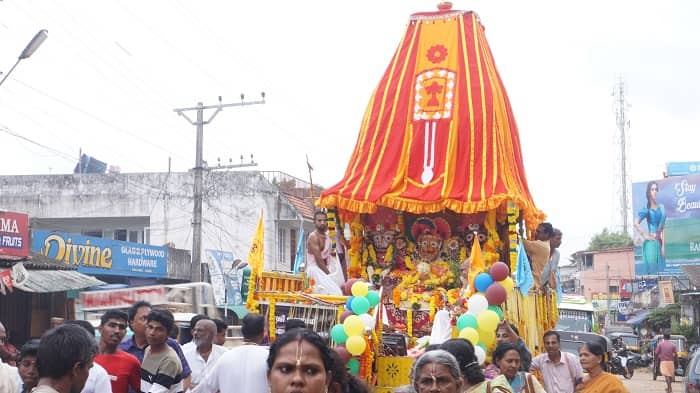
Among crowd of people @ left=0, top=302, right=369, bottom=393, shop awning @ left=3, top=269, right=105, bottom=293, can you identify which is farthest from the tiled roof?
crowd of people @ left=0, top=302, right=369, bottom=393

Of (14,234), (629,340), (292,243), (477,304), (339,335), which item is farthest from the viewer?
(629,340)

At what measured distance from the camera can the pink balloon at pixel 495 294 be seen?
11047 mm

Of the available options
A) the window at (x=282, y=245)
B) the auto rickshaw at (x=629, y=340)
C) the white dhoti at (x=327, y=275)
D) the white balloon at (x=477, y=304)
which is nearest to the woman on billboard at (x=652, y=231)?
the auto rickshaw at (x=629, y=340)

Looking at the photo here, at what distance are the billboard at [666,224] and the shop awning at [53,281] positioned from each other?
103 feet

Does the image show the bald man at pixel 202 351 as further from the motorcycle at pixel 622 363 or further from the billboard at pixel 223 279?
the motorcycle at pixel 622 363

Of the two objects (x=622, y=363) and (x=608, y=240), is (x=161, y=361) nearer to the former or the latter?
(x=622, y=363)

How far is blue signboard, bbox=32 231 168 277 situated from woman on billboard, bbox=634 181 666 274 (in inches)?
1046

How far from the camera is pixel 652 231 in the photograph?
145 ft

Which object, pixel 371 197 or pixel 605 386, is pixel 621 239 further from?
pixel 605 386

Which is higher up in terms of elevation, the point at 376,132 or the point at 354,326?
the point at 376,132

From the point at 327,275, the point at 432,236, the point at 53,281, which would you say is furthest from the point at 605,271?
the point at 327,275

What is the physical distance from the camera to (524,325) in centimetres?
1298

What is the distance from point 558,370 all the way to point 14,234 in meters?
11.4

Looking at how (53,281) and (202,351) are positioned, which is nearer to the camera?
(202,351)
